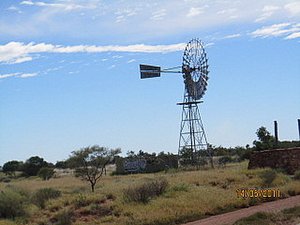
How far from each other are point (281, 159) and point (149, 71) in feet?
98.4

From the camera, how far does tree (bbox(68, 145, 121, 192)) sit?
46.1 m

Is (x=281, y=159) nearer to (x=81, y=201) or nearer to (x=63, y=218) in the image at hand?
(x=81, y=201)

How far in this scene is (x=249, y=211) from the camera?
21125 millimetres

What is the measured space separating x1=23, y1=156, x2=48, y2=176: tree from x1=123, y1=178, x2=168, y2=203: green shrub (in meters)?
74.8

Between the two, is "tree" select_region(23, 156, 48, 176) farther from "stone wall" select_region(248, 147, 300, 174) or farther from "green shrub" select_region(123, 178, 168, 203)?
"green shrub" select_region(123, 178, 168, 203)

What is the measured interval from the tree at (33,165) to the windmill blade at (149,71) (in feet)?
138

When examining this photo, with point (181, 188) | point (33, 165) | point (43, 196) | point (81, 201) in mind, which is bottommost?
point (81, 201)

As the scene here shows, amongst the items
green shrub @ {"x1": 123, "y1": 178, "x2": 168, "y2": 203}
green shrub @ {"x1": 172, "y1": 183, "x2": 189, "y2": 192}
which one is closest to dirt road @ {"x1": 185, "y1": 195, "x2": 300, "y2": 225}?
green shrub @ {"x1": 123, "y1": 178, "x2": 168, "y2": 203}

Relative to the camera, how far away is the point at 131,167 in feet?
263

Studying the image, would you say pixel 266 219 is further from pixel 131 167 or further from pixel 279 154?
pixel 131 167

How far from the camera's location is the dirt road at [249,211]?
62.8 ft

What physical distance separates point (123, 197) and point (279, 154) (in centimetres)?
1471

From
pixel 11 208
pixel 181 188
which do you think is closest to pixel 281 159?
pixel 181 188

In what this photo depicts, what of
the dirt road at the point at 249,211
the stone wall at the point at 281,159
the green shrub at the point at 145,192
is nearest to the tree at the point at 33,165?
the stone wall at the point at 281,159
